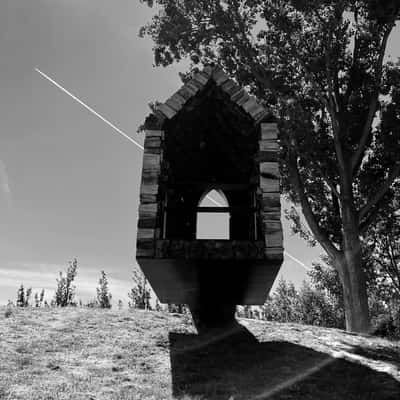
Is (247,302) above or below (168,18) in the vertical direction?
below

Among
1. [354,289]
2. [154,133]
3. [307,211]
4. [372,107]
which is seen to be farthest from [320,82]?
[154,133]

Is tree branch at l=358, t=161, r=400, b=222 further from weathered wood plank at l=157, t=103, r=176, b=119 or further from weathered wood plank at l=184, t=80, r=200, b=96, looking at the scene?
weathered wood plank at l=157, t=103, r=176, b=119

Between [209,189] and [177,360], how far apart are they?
390 centimetres

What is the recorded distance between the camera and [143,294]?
2356 centimetres

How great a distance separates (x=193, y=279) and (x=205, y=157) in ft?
11.2

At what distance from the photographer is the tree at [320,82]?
14.3 m

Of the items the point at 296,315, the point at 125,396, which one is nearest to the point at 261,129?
the point at 125,396

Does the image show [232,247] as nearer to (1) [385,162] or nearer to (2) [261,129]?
(2) [261,129]

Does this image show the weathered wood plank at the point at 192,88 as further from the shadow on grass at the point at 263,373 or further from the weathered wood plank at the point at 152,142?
the shadow on grass at the point at 263,373

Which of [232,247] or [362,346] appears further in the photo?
[362,346]

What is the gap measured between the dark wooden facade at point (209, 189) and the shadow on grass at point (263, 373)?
3.55 ft

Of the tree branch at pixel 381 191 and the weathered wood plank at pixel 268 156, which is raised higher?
the tree branch at pixel 381 191

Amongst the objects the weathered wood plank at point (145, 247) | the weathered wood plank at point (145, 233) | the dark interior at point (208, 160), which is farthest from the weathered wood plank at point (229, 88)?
the weathered wood plank at point (145, 247)

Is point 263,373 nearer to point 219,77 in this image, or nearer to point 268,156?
point 268,156
